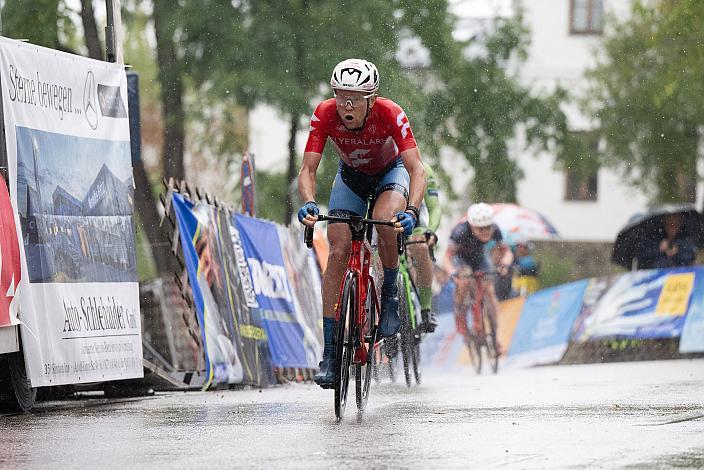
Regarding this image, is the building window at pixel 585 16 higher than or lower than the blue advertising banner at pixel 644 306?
higher

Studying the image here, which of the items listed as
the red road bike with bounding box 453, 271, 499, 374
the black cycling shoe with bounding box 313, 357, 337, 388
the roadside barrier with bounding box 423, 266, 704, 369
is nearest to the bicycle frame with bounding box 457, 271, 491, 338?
the red road bike with bounding box 453, 271, 499, 374

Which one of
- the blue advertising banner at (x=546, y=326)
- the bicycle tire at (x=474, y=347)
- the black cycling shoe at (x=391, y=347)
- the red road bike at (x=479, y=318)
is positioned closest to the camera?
the black cycling shoe at (x=391, y=347)

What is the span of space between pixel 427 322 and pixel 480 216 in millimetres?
5779

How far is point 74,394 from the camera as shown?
12.8 m

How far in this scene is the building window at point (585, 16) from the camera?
50.1 meters

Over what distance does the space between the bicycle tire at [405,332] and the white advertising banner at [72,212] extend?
2.52 metres

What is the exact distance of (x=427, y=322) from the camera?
1408 centimetres

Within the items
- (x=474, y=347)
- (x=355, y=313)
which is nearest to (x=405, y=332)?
(x=355, y=313)

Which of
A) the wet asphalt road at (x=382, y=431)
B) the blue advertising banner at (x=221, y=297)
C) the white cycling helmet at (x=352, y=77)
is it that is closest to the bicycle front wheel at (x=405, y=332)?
the wet asphalt road at (x=382, y=431)

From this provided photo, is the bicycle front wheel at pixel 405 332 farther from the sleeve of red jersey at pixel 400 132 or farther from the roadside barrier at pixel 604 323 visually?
the roadside barrier at pixel 604 323

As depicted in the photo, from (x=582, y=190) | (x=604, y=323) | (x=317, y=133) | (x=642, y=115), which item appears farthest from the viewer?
(x=582, y=190)

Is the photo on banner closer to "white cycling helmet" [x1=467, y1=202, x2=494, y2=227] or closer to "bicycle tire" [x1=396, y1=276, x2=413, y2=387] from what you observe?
"white cycling helmet" [x1=467, y1=202, x2=494, y2=227]

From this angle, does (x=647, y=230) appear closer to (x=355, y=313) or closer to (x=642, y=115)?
(x=642, y=115)

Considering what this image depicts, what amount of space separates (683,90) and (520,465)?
24.7 meters
